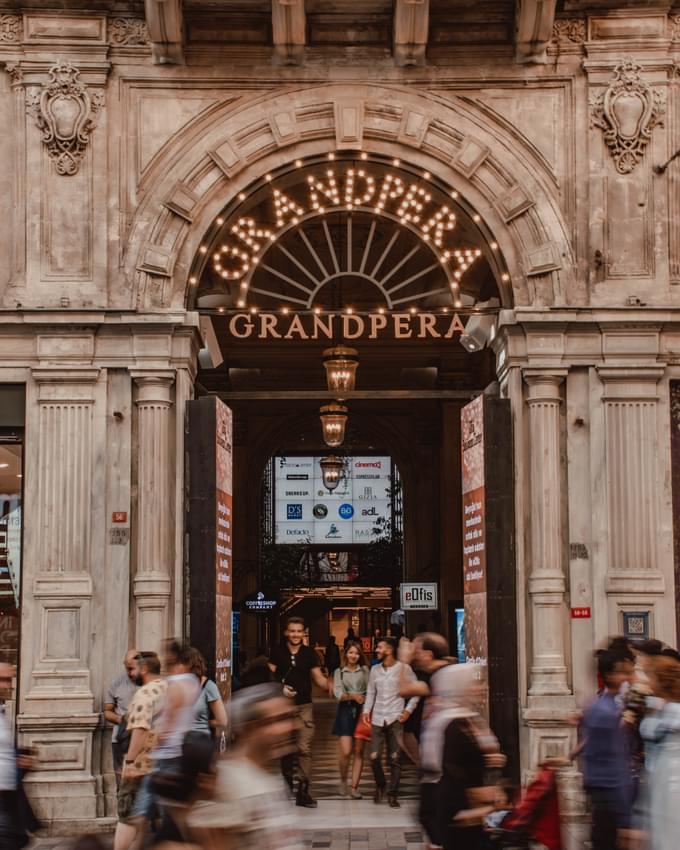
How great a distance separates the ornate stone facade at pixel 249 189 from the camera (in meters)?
14.0

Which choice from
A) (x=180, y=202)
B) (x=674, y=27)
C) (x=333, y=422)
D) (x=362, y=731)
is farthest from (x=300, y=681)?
(x=674, y=27)

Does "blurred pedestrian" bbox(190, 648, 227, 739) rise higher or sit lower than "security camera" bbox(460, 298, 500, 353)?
lower

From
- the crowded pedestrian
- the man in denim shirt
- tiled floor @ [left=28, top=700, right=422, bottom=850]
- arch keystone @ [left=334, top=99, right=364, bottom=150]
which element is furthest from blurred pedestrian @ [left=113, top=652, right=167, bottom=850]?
arch keystone @ [left=334, top=99, right=364, bottom=150]

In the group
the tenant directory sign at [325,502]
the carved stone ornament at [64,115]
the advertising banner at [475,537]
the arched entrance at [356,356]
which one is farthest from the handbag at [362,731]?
the tenant directory sign at [325,502]

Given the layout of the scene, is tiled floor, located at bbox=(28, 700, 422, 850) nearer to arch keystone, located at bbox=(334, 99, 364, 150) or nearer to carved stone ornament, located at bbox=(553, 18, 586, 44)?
arch keystone, located at bbox=(334, 99, 364, 150)

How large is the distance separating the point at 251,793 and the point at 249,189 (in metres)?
9.78

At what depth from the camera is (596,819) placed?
8391 mm

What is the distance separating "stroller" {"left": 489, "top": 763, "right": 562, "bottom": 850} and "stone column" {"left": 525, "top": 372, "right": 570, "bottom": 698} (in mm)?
5615

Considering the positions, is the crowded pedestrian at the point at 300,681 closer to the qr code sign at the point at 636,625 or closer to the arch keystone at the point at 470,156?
the qr code sign at the point at 636,625

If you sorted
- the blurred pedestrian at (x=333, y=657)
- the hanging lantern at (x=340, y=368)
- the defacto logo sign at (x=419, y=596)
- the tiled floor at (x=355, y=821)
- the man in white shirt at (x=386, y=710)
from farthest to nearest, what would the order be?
the blurred pedestrian at (x=333, y=657)
the defacto logo sign at (x=419, y=596)
the hanging lantern at (x=340, y=368)
the man in white shirt at (x=386, y=710)
the tiled floor at (x=355, y=821)

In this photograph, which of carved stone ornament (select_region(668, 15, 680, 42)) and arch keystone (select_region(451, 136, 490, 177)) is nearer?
arch keystone (select_region(451, 136, 490, 177))

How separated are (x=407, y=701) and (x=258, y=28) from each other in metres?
6.84

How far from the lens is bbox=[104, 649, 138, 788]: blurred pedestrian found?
11.8 meters

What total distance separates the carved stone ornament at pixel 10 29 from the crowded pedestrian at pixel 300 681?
628 cm
